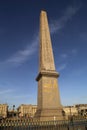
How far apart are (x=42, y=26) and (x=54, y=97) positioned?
26.2 feet

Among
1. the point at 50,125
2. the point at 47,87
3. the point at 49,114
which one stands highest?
the point at 47,87

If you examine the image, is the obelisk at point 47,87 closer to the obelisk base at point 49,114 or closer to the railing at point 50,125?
the obelisk base at point 49,114

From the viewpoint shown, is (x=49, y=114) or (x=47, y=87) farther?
(x=47, y=87)

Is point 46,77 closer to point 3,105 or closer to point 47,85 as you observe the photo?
point 47,85

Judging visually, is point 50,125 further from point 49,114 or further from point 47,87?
point 47,87

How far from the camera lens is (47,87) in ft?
41.3

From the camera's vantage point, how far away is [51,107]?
12078 mm

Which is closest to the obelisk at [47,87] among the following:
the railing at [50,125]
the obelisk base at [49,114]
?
the obelisk base at [49,114]

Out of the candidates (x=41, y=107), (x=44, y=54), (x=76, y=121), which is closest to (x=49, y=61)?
(x=44, y=54)

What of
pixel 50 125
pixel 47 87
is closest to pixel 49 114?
pixel 47 87

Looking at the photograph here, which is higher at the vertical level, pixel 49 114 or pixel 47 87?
pixel 47 87

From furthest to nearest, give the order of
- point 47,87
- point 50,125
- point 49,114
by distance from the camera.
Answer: point 47,87 → point 49,114 → point 50,125

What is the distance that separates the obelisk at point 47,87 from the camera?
1173 centimetres

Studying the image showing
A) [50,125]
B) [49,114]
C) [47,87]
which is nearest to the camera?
[50,125]
